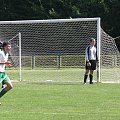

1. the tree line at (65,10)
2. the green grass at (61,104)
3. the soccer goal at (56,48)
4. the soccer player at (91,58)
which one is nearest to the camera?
the green grass at (61,104)

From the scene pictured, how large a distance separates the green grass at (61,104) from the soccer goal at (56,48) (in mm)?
6980

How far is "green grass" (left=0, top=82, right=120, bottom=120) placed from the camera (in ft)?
39.1

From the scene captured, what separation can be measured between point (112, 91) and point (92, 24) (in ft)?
32.5

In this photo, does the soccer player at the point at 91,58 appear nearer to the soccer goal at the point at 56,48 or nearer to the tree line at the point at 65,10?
the soccer goal at the point at 56,48

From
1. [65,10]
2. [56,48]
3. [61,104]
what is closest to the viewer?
[61,104]

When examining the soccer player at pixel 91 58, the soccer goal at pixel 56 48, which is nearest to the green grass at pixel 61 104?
the soccer player at pixel 91 58

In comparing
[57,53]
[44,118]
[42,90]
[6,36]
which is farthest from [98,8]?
[44,118]

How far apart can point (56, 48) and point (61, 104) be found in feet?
60.1

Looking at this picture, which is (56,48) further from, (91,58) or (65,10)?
(65,10)

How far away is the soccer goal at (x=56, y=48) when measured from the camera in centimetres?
2638

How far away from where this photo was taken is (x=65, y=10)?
54.5 metres

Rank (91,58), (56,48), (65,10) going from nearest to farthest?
(91,58)
(56,48)
(65,10)

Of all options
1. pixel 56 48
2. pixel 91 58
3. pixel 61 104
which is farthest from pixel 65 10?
pixel 61 104

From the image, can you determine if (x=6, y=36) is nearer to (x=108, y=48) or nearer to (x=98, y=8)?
(x=108, y=48)
